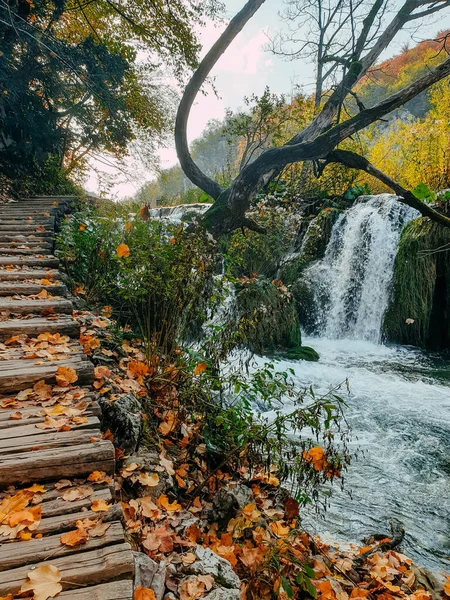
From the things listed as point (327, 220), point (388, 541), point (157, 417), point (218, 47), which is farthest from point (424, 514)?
point (327, 220)

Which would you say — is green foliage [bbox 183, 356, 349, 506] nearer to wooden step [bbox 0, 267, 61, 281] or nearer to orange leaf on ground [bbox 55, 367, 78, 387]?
orange leaf on ground [bbox 55, 367, 78, 387]

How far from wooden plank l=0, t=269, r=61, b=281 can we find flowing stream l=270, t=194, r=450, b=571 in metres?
3.60

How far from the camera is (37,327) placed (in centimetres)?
266

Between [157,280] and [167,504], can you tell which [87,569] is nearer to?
[167,504]

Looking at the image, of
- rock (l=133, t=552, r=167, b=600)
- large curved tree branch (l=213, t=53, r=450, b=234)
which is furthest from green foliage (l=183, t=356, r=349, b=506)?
large curved tree branch (l=213, t=53, r=450, b=234)

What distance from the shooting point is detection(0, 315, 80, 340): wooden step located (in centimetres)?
258

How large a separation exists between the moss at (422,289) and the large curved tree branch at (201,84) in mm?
5125

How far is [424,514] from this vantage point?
9.54 feet

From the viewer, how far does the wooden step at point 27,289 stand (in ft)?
10.9

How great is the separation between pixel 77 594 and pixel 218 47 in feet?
25.7

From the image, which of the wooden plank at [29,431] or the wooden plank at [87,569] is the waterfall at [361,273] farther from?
the wooden plank at [87,569]

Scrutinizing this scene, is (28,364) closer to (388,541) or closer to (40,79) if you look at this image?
(388,541)

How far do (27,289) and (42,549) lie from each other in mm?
2876

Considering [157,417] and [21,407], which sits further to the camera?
[157,417]
